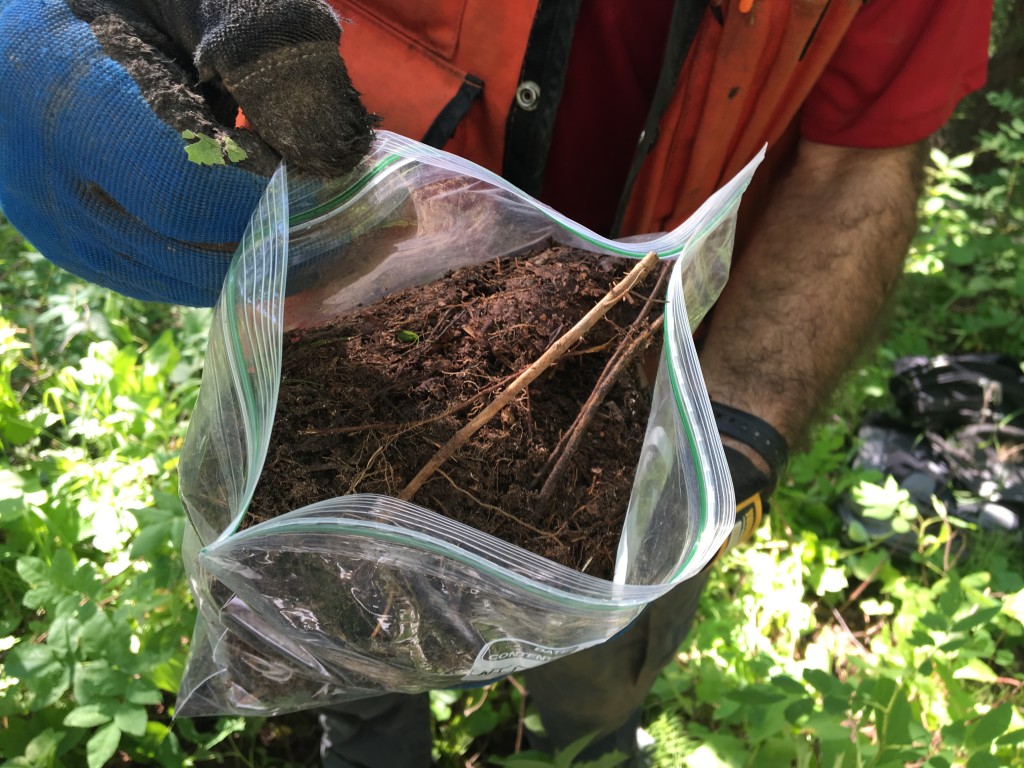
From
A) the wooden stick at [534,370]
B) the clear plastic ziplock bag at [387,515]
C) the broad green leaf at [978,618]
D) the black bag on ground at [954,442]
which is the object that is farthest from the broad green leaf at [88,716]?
the black bag on ground at [954,442]

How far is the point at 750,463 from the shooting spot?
1262 millimetres

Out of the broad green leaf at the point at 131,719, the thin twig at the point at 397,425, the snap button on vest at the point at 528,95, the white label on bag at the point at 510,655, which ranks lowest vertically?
the broad green leaf at the point at 131,719

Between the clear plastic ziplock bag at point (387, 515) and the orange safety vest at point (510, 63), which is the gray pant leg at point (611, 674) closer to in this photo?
the clear plastic ziplock bag at point (387, 515)

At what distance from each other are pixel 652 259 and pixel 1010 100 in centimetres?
335

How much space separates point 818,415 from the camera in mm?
1560

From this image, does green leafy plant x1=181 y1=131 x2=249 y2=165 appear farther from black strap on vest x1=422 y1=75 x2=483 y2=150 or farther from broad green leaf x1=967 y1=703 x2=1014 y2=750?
broad green leaf x1=967 y1=703 x2=1014 y2=750

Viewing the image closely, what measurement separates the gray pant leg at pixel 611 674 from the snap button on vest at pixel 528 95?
38.4 inches

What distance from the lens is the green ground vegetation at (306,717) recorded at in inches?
48.9

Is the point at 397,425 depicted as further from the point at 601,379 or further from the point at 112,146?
the point at 112,146

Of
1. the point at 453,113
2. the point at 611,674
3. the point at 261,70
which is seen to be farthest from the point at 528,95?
the point at 611,674

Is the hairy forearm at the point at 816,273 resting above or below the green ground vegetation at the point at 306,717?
above

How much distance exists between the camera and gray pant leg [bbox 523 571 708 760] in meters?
1.52

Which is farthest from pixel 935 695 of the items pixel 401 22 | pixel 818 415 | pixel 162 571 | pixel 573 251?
pixel 401 22

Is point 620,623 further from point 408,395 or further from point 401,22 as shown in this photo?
point 401,22
